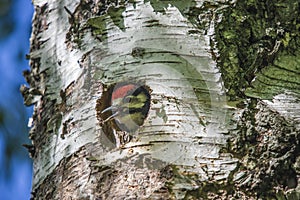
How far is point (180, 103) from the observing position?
31.8 inches

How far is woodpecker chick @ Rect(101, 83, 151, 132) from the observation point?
2.70 feet

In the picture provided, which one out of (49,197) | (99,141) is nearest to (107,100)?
(99,141)

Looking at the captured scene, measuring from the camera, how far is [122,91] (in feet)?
2.75

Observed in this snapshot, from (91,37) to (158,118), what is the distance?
0.19 metres

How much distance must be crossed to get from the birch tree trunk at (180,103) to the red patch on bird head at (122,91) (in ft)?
0.03

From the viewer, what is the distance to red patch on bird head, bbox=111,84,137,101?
0.83 metres

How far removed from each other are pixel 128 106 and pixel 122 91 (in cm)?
2

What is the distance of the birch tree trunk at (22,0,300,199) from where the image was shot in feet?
2.55

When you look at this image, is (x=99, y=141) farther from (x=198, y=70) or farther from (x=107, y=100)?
(x=198, y=70)

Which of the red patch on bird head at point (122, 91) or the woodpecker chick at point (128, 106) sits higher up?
the red patch on bird head at point (122, 91)

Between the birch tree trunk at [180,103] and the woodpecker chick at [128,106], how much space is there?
11 mm

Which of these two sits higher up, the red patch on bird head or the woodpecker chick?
the red patch on bird head

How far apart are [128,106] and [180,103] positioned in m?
0.08

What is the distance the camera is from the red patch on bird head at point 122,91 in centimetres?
83
